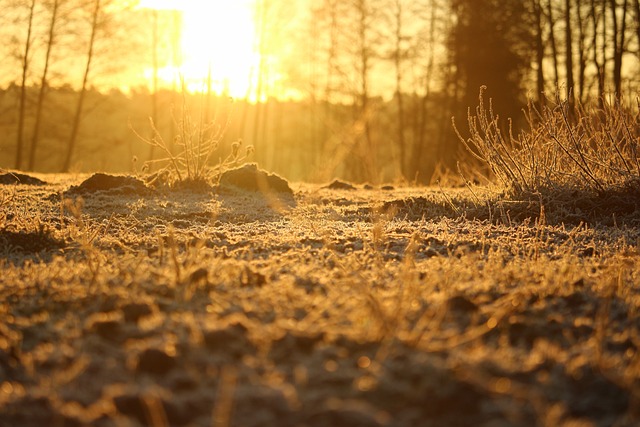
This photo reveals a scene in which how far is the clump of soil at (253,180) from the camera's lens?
855 centimetres

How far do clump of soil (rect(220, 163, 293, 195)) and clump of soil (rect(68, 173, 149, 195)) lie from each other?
124 centimetres

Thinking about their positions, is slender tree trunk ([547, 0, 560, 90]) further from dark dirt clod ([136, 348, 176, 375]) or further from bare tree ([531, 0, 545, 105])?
dark dirt clod ([136, 348, 176, 375])

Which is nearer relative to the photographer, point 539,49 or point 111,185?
point 111,185

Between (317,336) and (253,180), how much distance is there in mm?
6728

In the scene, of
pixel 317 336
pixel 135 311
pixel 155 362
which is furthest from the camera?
pixel 135 311

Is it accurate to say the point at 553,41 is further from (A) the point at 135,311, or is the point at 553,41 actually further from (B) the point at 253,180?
(A) the point at 135,311

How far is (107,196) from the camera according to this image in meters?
7.01

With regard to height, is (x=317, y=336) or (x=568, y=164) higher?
(x=568, y=164)

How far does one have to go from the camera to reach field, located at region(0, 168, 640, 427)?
1603 mm

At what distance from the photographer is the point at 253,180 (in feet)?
28.3

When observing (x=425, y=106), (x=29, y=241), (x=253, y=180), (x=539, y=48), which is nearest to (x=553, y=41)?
(x=539, y=48)

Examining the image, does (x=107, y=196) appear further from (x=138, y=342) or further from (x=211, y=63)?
(x=138, y=342)

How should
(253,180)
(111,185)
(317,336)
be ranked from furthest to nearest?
(253,180) → (111,185) → (317,336)

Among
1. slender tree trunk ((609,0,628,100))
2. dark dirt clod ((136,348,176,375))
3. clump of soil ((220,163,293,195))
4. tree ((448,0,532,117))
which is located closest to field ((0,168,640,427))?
dark dirt clod ((136,348,176,375))
